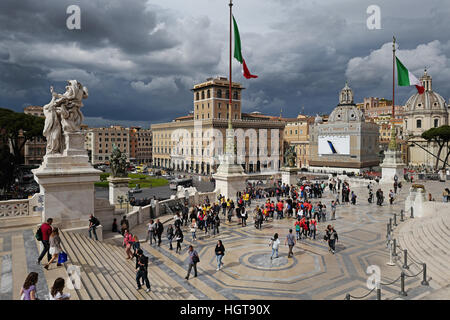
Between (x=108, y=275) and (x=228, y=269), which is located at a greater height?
(x=108, y=275)

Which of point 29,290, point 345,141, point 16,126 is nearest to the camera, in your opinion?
point 29,290

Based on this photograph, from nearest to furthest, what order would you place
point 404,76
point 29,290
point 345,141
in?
point 29,290, point 404,76, point 345,141

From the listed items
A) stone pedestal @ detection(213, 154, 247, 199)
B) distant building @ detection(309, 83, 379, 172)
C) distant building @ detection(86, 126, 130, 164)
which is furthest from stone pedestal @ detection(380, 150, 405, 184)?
distant building @ detection(86, 126, 130, 164)

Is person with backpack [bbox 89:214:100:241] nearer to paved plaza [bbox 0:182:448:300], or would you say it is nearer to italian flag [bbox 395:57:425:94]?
paved plaza [bbox 0:182:448:300]

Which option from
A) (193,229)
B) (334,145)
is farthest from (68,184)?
(334,145)

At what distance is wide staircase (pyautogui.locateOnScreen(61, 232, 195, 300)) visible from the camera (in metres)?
8.10

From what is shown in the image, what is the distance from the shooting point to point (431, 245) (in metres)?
12.1

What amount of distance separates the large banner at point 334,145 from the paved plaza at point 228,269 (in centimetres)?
6264

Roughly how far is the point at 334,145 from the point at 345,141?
115 inches

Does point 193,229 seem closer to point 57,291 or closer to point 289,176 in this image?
point 57,291

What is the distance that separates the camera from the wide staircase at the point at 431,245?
991 centimetres

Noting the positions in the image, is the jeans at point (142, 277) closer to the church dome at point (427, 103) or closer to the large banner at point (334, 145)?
the large banner at point (334, 145)

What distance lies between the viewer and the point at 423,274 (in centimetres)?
951

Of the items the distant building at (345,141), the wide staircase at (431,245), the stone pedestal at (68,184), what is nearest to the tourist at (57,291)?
the stone pedestal at (68,184)
